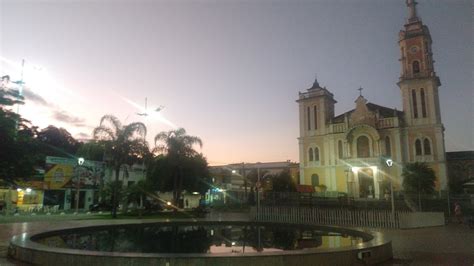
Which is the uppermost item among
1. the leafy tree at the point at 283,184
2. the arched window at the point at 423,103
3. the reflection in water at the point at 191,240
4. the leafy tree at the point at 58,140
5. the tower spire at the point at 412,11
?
the tower spire at the point at 412,11

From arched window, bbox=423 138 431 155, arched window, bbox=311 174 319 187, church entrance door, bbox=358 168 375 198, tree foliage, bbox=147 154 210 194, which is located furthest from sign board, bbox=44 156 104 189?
arched window, bbox=423 138 431 155

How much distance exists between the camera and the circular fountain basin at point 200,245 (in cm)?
752

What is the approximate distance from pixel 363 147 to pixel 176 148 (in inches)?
1050

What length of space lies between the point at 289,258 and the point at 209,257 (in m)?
1.79

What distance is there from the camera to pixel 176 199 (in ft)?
113

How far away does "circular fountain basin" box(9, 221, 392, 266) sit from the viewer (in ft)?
24.7

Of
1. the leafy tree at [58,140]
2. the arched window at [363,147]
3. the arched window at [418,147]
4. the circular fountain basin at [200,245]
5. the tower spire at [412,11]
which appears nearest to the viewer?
the circular fountain basin at [200,245]

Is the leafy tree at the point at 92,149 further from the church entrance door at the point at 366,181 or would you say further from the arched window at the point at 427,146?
the arched window at the point at 427,146

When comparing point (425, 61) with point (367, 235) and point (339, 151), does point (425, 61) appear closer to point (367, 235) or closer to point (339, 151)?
point (339, 151)

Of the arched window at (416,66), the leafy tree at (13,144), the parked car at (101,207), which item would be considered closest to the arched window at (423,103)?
the arched window at (416,66)

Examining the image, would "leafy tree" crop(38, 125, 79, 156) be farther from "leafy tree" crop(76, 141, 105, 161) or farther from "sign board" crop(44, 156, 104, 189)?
"leafy tree" crop(76, 141, 105, 161)

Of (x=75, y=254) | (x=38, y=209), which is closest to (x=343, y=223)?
(x=75, y=254)

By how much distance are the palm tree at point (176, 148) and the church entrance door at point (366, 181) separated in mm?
23317

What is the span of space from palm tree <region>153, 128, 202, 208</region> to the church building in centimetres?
2209
